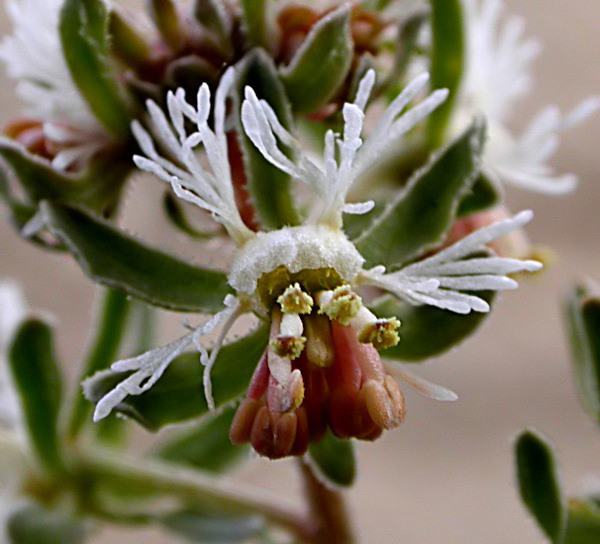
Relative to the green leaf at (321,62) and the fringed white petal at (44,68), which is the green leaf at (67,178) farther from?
the green leaf at (321,62)

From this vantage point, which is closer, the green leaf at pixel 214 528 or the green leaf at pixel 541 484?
the green leaf at pixel 541 484

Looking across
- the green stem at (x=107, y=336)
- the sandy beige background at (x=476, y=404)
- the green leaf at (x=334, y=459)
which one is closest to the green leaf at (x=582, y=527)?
the green leaf at (x=334, y=459)

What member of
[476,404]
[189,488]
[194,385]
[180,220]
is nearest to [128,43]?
[180,220]

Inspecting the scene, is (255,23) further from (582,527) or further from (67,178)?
(582,527)

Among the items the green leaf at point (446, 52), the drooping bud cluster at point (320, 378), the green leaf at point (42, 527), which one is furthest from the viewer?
the green leaf at point (42, 527)

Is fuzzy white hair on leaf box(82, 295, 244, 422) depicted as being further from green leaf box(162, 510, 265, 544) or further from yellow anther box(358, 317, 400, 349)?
green leaf box(162, 510, 265, 544)

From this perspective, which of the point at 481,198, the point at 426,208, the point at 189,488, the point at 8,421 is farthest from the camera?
the point at 8,421
